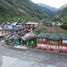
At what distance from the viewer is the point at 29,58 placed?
34906 millimetres

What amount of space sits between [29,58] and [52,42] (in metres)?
6.91

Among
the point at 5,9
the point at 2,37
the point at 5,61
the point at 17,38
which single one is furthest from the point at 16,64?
the point at 5,9

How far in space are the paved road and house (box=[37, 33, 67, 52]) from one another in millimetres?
1921

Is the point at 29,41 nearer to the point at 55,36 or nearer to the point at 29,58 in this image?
the point at 55,36

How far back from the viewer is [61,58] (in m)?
34.3

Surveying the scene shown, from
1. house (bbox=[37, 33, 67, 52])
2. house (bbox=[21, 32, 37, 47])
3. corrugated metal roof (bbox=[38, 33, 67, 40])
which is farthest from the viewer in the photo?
house (bbox=[21, 32, 37, 47])

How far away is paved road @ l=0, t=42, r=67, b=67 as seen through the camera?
1229 inches

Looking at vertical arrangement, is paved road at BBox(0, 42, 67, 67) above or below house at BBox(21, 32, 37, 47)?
below

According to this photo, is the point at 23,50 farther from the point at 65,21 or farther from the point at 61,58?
the point at 65,21

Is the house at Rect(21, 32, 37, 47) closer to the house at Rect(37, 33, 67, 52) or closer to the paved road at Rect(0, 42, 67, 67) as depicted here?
the house at Rect(37, 33, 67, 52)

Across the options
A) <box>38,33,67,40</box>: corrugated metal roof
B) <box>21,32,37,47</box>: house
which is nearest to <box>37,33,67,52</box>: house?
<box>38,33,67,40</box>: corrugated metal roof

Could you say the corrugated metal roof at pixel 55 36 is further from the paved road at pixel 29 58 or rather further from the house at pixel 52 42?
the paved road at pixel 29 58

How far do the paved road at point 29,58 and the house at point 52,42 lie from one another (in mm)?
1921

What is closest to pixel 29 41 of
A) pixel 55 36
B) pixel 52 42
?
pixel 52 42
